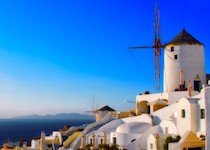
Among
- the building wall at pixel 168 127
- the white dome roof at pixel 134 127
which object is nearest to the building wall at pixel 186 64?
the white dome roof at pixel 134 127

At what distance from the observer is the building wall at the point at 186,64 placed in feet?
119

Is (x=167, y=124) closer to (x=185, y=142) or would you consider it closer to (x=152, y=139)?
(x=152, y=139)

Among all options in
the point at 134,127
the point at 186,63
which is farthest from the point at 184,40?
the point at 134,127

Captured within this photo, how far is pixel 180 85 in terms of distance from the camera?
35062 millimetres

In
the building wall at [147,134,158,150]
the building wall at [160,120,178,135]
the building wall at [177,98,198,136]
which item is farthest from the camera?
the building wall at [160,120,178,135]

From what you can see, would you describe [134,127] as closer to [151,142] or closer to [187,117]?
[151,142]

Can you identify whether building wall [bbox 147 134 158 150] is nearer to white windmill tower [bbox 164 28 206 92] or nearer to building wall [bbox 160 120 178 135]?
building wall [bbox 160 120 178 135]

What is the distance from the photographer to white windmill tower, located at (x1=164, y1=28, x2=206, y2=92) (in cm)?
3609

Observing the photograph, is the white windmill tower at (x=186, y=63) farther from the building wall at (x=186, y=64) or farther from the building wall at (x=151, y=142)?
the building wall at (x=151, y=142)

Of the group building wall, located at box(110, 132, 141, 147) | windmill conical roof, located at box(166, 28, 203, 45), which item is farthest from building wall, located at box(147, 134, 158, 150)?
windmill conical roof, located at box(166, 28, 203, 45)

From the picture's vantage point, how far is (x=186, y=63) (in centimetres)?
3622

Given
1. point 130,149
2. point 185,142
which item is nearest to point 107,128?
point 130,149

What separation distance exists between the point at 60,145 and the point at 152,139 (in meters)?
11.7

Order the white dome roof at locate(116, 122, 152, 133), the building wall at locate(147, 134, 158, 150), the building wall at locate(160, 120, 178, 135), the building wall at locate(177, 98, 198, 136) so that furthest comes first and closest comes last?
the white dome roof at locate(116, 122, 152, 133) < the building wall at locate(160, 120, 178, 135) < the building wall at locate(147, 134, 158, 150) < the building wall at locate(177, 98, 198, 136)
